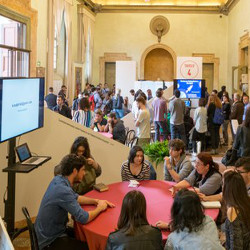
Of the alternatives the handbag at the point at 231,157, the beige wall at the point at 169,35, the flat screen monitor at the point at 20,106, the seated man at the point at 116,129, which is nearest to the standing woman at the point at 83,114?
the seated man at the point at 116,129

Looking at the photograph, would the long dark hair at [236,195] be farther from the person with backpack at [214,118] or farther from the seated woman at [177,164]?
the person with backpack at [214,118]

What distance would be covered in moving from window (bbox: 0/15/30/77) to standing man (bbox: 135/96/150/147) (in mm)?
4013

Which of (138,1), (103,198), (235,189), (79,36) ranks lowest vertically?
(103,198)

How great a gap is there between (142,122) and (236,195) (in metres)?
4.77

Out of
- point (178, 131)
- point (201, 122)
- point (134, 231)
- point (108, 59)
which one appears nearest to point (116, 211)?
point (134, 231)

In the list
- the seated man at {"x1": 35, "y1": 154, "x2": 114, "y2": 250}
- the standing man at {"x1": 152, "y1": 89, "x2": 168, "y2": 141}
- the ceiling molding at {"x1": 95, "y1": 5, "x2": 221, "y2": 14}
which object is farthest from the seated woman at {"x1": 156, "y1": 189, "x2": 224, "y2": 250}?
the ceiling molding at {"x1": 95, "y1": 5, "x2": 221, "y2": 14}

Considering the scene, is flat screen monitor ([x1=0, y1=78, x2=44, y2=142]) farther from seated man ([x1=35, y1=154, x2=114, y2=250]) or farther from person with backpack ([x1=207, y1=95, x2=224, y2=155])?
person with backpack ([x1=207, y1=95, x2=224, y2=155])

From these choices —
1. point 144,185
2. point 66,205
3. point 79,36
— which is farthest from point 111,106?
point 66,205

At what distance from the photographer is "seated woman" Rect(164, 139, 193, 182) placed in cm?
452

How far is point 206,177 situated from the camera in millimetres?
4035

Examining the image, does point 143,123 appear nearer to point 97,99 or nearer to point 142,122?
point 142,122

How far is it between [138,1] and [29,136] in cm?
1705

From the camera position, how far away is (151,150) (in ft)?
19.1

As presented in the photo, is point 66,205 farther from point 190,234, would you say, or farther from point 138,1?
point 138,1
